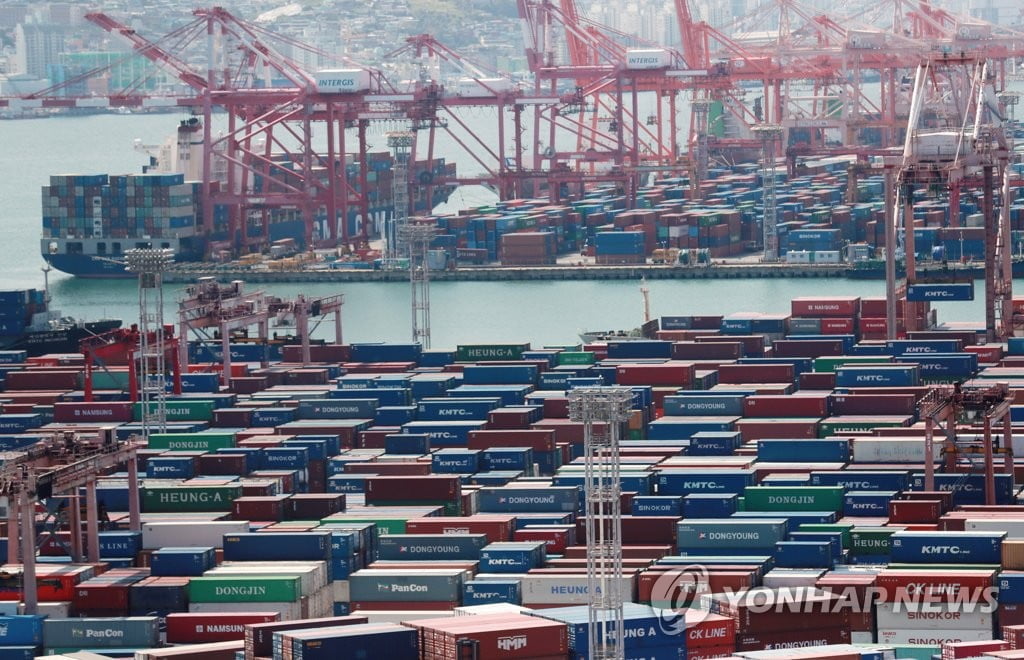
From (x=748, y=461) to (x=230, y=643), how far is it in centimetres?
1268

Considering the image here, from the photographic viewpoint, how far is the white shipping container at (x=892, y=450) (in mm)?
35750

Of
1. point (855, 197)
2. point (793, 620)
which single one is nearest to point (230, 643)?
point (793, 620)

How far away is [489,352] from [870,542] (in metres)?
21.4

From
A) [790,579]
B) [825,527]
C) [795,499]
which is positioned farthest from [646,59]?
[790,579]

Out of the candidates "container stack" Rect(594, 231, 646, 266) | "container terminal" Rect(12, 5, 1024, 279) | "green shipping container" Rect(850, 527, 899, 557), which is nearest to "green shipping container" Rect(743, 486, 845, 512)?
"green shipping container" Rect(850, 527, 899, 557)

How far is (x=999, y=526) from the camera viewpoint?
2956 cm

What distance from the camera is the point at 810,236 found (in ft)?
277

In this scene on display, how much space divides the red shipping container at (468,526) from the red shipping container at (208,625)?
14.6ft

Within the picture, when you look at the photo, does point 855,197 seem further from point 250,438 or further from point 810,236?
point 250,438

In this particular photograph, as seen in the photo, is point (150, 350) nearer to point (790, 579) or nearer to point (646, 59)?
point (790, 579)

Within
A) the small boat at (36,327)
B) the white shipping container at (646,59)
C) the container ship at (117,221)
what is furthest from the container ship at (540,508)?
the white shipping container at (646,59)

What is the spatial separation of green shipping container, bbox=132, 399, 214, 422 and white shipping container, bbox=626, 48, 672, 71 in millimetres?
57884

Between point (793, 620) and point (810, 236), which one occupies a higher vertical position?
point (810, 236)

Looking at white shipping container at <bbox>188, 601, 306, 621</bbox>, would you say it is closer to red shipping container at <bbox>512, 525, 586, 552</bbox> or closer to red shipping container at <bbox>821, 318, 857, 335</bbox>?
red shipping container at <bbox>512, 525, 586, 552</bbox>
